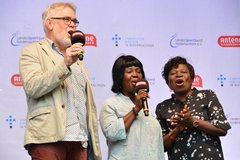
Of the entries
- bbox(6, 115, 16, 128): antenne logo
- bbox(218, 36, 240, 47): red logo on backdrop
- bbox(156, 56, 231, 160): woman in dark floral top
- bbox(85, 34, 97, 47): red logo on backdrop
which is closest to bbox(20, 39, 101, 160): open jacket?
bbox(156, 56, 231, 160): woman in dark floral top

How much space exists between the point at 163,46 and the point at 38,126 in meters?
2.57

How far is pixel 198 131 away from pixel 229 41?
2022 millimetres

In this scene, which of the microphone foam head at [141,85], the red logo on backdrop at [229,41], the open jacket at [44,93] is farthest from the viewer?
the red logo on backdrop at [229,41]

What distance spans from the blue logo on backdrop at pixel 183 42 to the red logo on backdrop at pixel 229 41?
0.74ft

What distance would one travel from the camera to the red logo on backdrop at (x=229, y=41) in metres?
5.13

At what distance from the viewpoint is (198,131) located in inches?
133

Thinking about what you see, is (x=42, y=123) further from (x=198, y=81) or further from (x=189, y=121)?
(x=198, y=81)

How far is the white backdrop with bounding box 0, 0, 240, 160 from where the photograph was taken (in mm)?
4637

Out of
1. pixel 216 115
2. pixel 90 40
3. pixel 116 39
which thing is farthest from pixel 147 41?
pixel 216 115

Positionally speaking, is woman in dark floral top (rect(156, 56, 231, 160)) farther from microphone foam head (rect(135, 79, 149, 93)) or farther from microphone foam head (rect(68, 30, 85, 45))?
microphone foam head (rect(68, 30, 85, 45))

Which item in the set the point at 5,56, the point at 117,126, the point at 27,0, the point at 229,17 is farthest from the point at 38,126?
Result: the point at 229,17

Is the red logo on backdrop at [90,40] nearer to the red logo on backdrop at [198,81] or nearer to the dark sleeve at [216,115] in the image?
the red logo on backdrop at [198,81]

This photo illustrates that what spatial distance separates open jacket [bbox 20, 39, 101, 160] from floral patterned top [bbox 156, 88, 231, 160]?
1.04 metres

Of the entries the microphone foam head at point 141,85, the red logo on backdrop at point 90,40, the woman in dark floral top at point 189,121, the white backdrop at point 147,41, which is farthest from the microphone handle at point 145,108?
the red logo on backdrop at point 90,40
